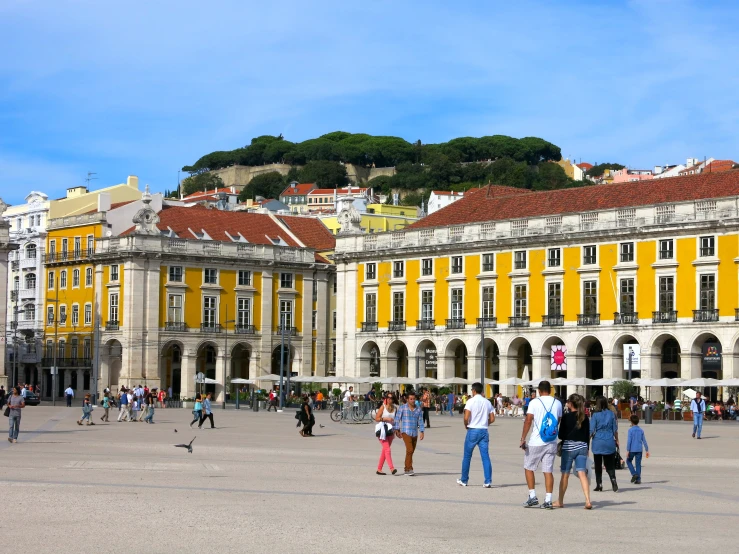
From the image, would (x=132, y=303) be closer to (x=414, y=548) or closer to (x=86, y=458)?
(x=86, y=458)

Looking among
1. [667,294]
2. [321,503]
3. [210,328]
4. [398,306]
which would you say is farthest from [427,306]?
[321,503]

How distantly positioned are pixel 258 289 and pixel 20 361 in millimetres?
18519

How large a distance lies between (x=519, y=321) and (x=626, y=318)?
25.1 ft

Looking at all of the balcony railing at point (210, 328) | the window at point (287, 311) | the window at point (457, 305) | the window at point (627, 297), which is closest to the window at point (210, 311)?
the balcony railing at point (210, 328)

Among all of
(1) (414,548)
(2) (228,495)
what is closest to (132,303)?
(2) (228,495)

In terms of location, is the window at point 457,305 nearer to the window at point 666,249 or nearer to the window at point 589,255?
the window at point 589,255

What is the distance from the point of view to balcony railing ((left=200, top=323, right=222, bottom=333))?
324 ft

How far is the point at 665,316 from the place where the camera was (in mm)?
78750

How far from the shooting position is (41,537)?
1617 centimetres

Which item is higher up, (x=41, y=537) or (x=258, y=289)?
(x=258, y=289)

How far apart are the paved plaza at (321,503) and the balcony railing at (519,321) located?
158 ft

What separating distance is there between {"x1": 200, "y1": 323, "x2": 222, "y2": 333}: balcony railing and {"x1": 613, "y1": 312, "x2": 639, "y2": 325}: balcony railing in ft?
99.1

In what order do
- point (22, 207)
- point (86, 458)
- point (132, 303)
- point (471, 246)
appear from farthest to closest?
point (22, 207)
point (132, 303)
point (471, 246)
point (86, 458)

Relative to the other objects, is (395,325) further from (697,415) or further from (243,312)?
(697,415)
